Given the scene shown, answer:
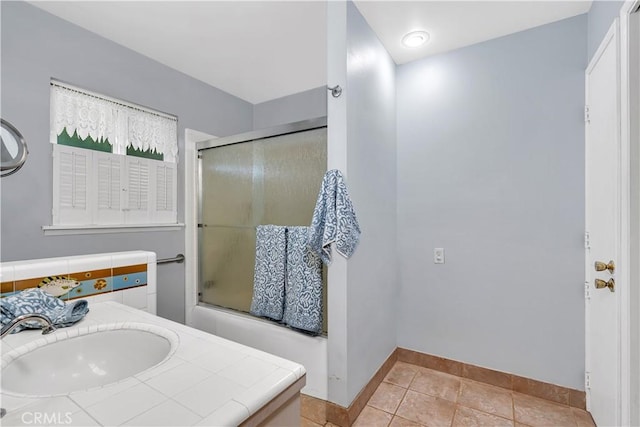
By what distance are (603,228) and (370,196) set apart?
1.17 meters

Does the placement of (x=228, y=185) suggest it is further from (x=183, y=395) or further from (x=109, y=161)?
(x=183, y=395)

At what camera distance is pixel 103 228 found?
1.98 meters

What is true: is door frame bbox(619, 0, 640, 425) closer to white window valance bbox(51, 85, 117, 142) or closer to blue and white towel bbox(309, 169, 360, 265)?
blue and white towel bbox(309, 169, 360, 265)

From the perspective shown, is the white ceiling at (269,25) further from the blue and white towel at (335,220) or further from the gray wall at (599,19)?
the blue and white towel at (335,220)

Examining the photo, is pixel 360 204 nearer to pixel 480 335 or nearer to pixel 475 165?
pixel 475 165

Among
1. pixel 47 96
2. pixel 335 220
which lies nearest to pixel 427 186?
pixel 335 220

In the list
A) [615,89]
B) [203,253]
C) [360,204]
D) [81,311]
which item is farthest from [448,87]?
[81,311]

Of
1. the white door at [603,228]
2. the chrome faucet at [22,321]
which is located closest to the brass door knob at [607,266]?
the white door at [603,228]

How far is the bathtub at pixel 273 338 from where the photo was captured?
1733 mm

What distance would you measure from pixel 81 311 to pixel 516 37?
2.84 meters

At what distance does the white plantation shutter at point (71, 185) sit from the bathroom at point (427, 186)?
0.06m

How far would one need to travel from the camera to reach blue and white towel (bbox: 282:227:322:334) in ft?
5.81

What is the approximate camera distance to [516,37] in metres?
1.91

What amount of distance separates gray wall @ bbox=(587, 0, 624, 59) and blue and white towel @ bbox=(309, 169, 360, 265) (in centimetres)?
144
